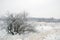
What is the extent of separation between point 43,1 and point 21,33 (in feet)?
2.02

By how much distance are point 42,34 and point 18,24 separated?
40 cm

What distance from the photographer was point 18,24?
1.53 metres

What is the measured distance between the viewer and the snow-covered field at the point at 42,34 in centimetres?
147

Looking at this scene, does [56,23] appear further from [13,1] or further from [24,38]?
[13,1]

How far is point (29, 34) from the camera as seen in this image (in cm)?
150

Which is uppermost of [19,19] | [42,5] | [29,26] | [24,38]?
[42,5]

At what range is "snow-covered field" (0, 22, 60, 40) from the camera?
4.83 feet

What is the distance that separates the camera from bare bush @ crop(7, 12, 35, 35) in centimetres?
151

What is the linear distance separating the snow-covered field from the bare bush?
0.08 m

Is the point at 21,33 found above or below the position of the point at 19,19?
below

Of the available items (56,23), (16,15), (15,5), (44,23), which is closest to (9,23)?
(16,15)

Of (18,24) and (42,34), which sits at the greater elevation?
(18,24)

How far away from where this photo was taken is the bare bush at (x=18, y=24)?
4.96 ft

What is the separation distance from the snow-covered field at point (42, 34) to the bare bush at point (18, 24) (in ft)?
0.25
